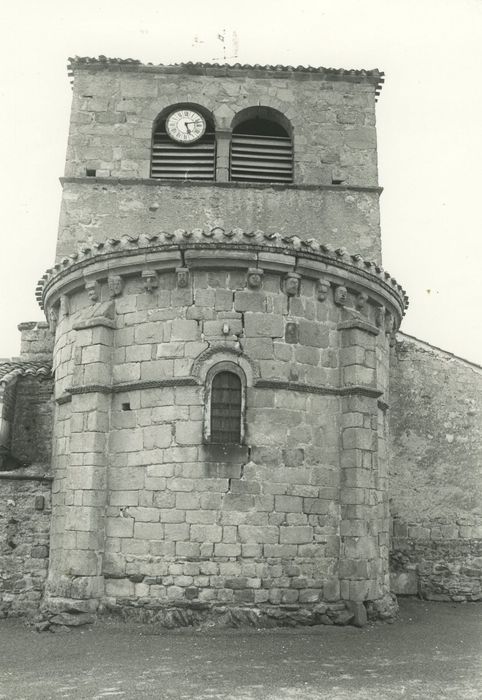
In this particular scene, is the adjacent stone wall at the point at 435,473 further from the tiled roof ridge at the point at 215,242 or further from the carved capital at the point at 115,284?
the carved capital at the point at 115,284

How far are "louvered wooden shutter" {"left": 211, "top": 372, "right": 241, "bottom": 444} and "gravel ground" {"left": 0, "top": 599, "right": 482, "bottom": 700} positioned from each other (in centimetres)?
226

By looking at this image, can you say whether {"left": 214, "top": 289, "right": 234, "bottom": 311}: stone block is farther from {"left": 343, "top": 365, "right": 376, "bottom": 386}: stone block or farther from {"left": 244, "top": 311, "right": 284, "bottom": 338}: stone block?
{"left": 343, "top": 365, "right": 376, "bottom": 386}: stone block

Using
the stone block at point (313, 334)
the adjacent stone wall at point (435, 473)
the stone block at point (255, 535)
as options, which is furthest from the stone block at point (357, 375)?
the adjacent stone wall at point (435, 473)

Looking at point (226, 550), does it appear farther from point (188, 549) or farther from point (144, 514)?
point (144, 514)

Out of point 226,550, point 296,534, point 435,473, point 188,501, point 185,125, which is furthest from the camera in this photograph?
point 185,125

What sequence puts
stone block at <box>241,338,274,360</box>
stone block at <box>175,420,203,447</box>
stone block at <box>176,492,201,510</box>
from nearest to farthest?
stone block at <box>176,492,201,510</box> → stone block at <box>175,420,203,447</box> → stone block at <box>241,338,274,360</box>

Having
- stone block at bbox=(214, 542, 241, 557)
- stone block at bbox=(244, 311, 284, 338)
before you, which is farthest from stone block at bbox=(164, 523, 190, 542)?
stone block at bbox=(244, 311, 284, 338)

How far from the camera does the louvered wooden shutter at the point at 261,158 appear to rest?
47.0 ft

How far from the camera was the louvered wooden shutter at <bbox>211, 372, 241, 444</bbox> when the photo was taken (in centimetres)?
927

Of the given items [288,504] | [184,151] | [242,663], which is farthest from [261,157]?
[242,663]

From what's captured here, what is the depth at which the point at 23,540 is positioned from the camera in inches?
404

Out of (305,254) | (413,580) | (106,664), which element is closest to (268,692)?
(106,664)

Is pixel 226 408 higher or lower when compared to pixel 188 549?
higher

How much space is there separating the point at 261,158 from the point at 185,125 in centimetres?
162
